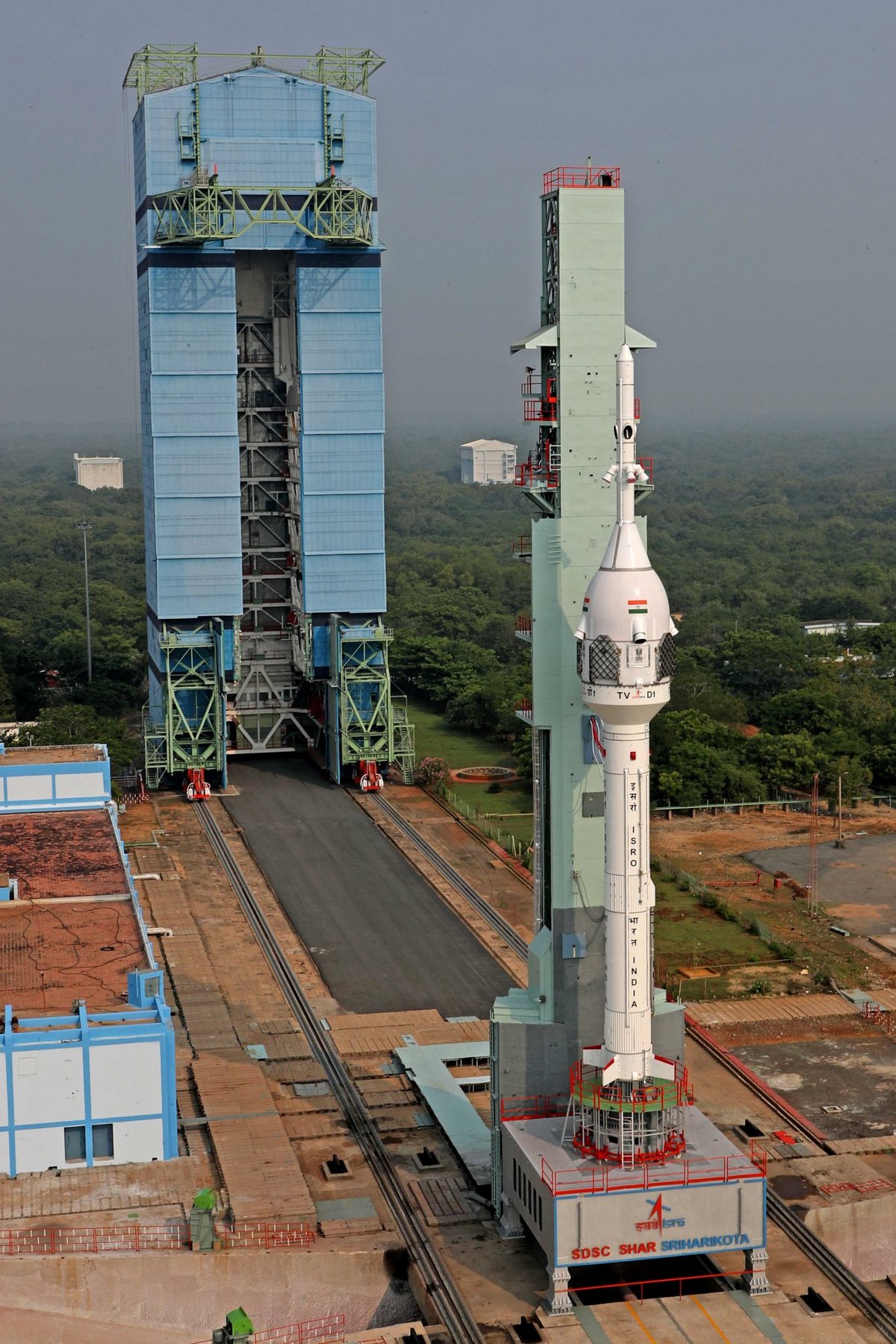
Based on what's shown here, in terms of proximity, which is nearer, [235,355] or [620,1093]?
[620,1093]

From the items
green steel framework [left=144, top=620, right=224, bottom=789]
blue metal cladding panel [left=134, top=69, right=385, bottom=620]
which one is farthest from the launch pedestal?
blue metal cladding panel [left=134, top=69, right=385, bottom=620]

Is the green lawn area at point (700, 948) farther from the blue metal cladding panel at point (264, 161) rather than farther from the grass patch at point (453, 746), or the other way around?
the blue metal cladding panel at point (264, 161)

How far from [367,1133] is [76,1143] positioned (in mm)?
5946

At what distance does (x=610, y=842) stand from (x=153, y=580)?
3999cm

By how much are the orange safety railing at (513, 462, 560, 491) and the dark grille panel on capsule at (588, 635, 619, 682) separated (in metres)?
3.54

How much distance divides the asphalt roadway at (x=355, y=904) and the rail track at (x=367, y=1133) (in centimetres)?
96

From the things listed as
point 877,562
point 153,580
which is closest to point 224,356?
point 153,580

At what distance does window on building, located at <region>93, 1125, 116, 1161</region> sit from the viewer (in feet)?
111

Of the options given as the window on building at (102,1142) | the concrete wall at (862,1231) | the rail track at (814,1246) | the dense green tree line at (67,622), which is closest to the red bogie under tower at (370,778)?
the dense green tree line at (67,622)

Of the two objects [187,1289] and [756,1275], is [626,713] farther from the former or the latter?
[187,1289]

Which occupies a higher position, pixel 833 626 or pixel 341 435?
pixel 341 435

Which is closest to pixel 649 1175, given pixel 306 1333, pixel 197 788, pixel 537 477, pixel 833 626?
pixel 306 1333

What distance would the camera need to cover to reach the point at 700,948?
163 ft

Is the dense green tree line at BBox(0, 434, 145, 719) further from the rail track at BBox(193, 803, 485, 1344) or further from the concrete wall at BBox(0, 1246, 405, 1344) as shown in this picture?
the concrete wall at BBox(0, 1246, 405, 1344)
